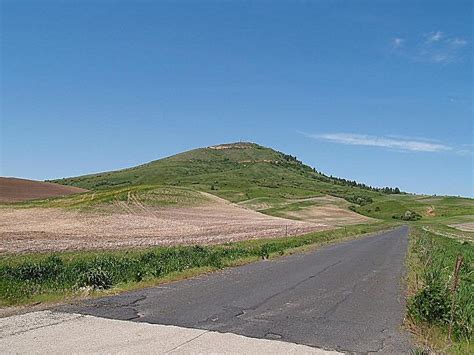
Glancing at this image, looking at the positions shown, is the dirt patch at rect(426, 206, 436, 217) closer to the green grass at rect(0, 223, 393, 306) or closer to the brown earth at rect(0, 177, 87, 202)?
the brown earth at rect(0, 177, 87, 202)

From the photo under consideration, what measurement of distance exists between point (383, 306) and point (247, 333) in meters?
6.22

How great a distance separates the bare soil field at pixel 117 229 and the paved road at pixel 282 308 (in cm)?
1692

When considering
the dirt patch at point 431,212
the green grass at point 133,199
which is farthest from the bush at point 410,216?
the green grass at point 133,199

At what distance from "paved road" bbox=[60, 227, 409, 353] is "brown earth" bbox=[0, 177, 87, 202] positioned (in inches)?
3043

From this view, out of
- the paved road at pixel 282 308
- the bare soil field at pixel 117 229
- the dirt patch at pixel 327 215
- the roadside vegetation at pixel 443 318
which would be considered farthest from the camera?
the dirt patch at pixel 327 215

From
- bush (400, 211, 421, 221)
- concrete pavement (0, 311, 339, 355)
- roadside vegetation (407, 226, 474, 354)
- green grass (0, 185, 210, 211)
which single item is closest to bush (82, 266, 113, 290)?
concrete pavement (0, 311, 339, 355)

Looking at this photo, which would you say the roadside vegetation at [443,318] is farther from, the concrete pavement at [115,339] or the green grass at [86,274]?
the green grass at [86,274]

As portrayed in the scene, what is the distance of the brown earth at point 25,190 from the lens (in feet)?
295

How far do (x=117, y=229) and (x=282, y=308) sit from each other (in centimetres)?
3883

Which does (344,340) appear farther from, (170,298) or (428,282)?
(170,298)

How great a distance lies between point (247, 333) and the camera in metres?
10.3

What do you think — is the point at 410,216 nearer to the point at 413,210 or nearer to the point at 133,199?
the point at 413,210

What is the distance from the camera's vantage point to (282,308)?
13.5 metres

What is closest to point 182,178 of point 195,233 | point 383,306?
point 195,233
